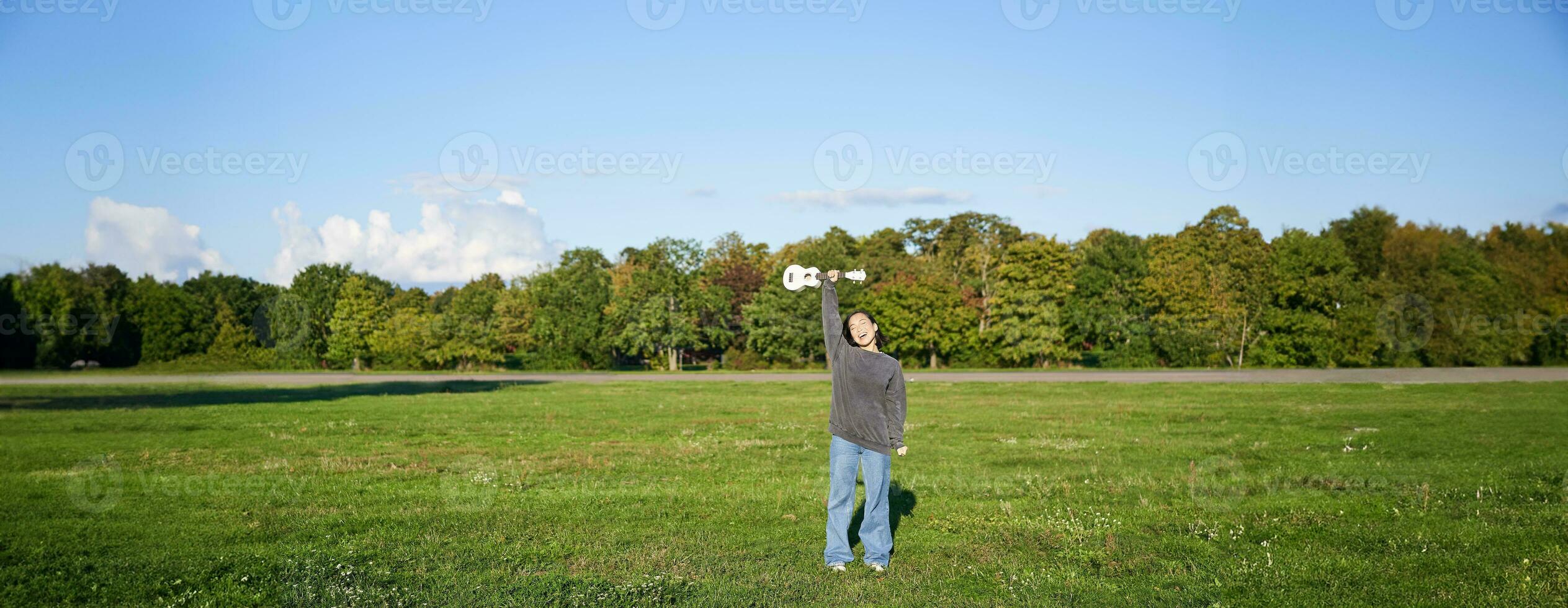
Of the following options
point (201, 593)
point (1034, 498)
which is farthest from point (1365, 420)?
point (201, 593)

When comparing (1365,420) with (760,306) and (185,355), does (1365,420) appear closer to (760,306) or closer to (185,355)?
(760,306)

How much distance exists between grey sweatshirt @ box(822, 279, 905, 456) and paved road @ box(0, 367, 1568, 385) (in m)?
38.2

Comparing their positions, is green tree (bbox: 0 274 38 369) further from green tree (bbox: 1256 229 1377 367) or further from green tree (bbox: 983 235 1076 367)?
green tree (bbox: 1256 229 1377 367)

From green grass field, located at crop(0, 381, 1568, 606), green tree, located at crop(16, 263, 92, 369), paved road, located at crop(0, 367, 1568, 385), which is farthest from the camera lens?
green tree, located at crop(16, 263, 92, 369)

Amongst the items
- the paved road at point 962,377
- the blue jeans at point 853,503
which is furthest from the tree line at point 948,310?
the blue jeans at point 853,503

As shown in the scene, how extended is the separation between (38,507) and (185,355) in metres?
81.5

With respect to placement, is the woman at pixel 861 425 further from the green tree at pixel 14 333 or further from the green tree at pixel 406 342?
the green tree at pixel 14 333

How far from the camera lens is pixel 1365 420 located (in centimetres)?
2494

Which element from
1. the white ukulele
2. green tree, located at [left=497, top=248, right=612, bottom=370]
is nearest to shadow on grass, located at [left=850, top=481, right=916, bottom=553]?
the white ukulele

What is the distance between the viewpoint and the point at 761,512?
12.5 metres

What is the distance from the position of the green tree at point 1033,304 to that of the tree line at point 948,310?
0.57 ft

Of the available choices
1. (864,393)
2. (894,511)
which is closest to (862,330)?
(864,393)

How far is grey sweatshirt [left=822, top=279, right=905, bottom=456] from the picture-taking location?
30.1ft

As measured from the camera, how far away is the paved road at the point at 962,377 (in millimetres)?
44594
